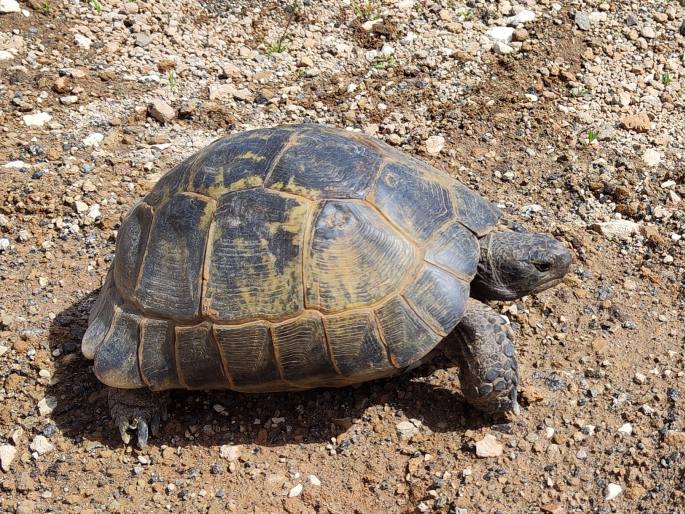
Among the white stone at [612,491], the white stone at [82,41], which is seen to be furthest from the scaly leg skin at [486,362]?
the white stone at [82,41]

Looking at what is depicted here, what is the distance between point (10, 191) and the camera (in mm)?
5023

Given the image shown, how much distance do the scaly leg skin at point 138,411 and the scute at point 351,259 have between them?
1144mm

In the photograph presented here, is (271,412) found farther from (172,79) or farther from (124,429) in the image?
(172,79)

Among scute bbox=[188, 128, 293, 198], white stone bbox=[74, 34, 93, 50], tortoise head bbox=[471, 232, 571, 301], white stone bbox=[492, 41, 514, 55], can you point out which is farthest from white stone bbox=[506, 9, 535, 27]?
white stone bbox=[74, 34, 93, 50]

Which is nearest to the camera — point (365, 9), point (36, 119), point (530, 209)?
point (530, 209)

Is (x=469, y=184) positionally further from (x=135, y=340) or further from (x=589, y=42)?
(x=135, y=340)

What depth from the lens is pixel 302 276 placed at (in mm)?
3385

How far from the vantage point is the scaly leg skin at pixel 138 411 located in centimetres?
382

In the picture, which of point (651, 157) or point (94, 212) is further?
point (651, 157)

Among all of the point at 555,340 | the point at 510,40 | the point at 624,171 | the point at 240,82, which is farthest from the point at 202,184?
the point at 510,40

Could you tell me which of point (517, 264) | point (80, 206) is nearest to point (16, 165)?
point (80, 206)

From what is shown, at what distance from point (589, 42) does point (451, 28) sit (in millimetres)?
1128

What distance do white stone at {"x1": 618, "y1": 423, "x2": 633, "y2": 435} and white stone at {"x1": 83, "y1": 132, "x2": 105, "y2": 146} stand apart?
13.1 feet

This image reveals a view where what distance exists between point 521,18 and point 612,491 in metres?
4.16
